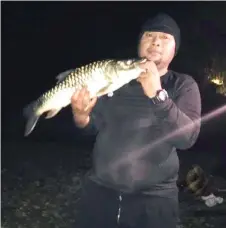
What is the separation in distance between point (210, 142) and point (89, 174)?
31.7 ft

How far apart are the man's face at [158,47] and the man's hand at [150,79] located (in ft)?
0.38

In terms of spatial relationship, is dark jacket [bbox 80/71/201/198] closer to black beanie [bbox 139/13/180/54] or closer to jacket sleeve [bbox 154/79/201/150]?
jacket sleeve [bbox 154/79/201/150]

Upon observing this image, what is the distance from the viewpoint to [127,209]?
126 inches

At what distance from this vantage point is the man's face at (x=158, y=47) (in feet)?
10.3

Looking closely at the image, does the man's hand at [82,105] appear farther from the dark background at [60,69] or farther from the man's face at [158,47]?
the man's face at [158,47]

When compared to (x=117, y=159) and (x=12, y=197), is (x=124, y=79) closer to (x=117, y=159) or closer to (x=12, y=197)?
(x=117, y=159)

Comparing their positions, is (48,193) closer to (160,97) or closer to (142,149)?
(142,149)

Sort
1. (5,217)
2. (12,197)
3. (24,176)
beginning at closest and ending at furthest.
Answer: (5,217)
(12,197)
(24,176)

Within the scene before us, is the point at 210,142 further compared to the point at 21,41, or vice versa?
the point at 21,41

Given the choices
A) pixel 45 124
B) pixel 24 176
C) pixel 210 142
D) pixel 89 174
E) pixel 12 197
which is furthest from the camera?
pixel 45 124

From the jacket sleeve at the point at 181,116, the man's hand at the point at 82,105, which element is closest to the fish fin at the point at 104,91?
the man's hand at the point at 82,105

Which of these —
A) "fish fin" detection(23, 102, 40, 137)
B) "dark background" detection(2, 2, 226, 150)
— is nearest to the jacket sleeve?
"fish fin" detection(23, 102, 40, 137)

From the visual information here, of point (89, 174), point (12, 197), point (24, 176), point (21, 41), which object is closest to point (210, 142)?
point (24, 176)

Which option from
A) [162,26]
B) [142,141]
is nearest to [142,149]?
[142,141]
